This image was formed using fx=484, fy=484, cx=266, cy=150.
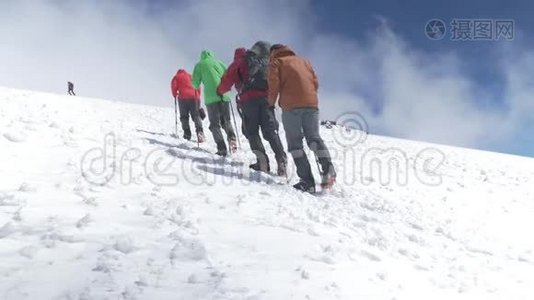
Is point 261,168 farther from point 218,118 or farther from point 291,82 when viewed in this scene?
point 218,118

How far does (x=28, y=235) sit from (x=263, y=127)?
18.0 ft

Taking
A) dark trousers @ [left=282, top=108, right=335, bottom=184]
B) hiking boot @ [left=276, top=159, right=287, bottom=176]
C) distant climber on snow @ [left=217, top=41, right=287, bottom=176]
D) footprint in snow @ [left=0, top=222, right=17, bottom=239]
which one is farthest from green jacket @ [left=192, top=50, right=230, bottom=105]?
footprint in snow @ [left=0, top=222, right=17, bottom=239]

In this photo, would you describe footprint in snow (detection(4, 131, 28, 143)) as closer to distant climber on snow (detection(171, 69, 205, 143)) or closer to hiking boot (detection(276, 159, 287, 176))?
hiking boot (detection(276, 159, 287, 176))

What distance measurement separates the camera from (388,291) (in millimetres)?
4578

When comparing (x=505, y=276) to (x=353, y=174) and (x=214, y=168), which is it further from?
(x=353, y=174)

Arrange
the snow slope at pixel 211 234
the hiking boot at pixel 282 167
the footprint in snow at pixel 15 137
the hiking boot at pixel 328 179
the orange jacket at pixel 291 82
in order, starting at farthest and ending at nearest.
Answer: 1. the hiking boot at pixel 282 167
2. the hiking boot at pixel 328 179
3. the orange jacket at pixel 291 82
4. the footprint in snow at pixel 15 137
5. the snow slope at pixel 211 234

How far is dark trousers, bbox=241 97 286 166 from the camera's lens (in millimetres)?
9578

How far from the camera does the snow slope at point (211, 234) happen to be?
428cm

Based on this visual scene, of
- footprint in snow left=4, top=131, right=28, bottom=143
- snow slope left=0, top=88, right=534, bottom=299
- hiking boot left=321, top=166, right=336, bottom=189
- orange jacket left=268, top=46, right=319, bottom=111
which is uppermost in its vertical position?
orange jacket left=268, top=46, right=319, bottom=111

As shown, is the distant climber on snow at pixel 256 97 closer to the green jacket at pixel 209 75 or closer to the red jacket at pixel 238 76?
the red jacket at pixel 238 76

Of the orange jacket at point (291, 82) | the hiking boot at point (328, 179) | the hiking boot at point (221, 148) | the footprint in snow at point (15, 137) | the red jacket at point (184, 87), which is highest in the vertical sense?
the red jacket at point (184, 87)

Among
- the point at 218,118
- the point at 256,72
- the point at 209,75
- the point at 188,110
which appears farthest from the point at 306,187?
the point at 188,110

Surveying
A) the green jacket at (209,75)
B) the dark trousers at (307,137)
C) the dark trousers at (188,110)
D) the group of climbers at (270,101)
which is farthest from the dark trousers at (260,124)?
the dark trousers at (188,110)

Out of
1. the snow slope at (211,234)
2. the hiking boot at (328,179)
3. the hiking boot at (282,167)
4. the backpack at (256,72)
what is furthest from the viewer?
the hiking boot at (282,167)
